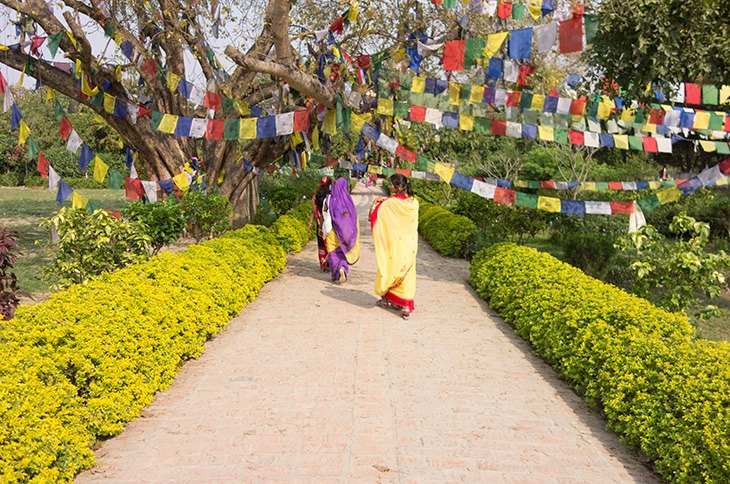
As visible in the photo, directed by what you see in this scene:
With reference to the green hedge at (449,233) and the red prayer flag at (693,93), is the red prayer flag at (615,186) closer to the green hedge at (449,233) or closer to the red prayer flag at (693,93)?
the red prayer flag at (693,93)

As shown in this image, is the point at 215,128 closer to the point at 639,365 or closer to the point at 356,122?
the point at 356,122

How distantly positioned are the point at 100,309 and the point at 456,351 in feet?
11.0

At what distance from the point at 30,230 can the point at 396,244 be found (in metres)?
12.0

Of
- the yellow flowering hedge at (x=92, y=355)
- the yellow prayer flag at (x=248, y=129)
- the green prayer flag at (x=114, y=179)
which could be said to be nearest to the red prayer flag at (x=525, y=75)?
the yellow prayer flag at (x=248, y=129)

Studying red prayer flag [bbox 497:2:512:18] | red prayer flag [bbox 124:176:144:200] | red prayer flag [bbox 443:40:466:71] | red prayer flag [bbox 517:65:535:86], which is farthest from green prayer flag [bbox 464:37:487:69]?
red prayer flag [bbox 124:176:144:200]

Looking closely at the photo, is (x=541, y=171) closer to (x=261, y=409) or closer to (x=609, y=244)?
(x=609, y=244)

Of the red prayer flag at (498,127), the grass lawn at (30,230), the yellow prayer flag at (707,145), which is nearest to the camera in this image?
the grass lawn at (30,230)

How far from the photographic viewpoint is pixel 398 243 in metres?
7.71

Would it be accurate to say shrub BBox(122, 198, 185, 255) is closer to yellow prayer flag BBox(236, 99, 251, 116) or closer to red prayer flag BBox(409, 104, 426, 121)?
yellow prayer flag BBox(236, 99, 251, 116)

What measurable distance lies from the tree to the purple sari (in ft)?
13.4

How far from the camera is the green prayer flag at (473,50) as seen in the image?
884 cm

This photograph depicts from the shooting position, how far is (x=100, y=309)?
492cm

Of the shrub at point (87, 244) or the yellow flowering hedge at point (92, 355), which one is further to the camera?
the shrub at point (87, 244)

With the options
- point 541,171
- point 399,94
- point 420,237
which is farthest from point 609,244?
point 541,171
